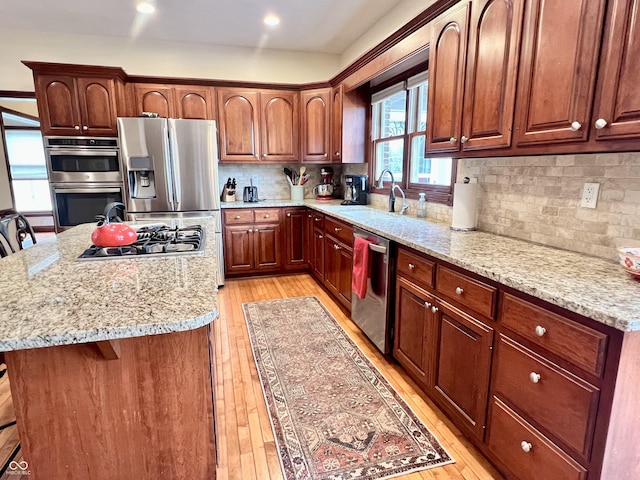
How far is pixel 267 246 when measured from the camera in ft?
13.8

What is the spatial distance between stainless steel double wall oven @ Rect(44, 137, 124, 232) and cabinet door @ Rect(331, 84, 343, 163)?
2.25m

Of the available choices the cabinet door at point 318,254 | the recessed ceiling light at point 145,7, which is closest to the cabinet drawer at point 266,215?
the cabinet door at point 318,254

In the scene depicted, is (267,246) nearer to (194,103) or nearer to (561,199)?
(194,103)

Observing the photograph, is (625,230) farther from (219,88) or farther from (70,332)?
(219,88)

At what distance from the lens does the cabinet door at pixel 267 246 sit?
4160 mm

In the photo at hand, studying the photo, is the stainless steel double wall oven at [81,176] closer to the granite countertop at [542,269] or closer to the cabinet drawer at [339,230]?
the cabinet drawer at [339,230]

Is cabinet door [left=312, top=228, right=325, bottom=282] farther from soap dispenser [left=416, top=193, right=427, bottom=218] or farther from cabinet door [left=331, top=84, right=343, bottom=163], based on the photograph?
soap dispenser [left=416, top=193, right=427, bottom=218]

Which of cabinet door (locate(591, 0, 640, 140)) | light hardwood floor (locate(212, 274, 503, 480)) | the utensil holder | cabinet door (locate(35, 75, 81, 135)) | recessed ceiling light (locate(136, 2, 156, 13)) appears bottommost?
light hardwood floor (locate(212, 274, 503, 480))

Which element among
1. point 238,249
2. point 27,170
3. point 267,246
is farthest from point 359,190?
point 27,170

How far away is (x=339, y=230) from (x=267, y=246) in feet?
4.16

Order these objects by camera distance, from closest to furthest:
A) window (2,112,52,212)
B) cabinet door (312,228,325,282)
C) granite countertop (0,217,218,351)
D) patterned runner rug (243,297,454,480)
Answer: granite countertop (0,217,218,351) → patterned runner rug (243,297,454,480) → cabinet door (312,228,325,282) → window (2,112,52,212)

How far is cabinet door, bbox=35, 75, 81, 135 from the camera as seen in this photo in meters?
3.50

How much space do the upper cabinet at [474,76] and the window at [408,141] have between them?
614mm

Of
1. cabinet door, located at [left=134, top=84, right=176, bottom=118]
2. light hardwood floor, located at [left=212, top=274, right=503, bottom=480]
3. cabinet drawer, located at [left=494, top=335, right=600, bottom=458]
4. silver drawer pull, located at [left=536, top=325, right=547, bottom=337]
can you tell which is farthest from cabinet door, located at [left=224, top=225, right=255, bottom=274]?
silver drawer pull, located at [left=536, top=325, right=547, bottom=337]
